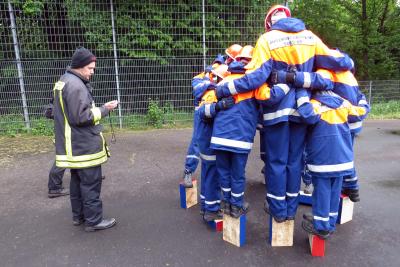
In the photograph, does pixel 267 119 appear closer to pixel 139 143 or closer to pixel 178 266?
pixel 178 266

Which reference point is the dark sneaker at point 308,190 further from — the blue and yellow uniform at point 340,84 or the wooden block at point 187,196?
the wooden block at point 187,196

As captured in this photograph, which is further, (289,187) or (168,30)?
(168,30)

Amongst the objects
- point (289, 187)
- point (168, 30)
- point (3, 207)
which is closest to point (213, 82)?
point (289, 187)

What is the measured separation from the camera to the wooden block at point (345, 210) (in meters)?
3.85

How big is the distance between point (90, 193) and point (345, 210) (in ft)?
8.99

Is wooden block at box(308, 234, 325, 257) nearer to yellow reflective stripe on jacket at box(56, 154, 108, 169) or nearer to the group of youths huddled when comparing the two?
the group of youths huddled

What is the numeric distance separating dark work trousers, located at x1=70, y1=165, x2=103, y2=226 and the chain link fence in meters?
4.99

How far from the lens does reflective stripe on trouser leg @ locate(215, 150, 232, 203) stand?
3458 mm

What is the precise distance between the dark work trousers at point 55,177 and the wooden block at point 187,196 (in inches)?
65.9

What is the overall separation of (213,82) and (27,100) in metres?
6.13

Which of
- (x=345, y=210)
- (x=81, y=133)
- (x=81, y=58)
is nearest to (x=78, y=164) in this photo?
(x=81, y=133)

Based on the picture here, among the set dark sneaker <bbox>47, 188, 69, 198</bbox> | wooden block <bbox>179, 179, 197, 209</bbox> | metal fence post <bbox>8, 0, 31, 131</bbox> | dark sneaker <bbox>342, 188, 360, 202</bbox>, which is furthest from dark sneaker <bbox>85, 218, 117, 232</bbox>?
metal fence post <bbox>8, 0, 31, 131</bbox>

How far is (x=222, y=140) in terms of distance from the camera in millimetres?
3303

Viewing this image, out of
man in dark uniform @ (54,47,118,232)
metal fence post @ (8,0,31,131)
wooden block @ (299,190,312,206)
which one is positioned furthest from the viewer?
metal fence post @ (8,0,31,131)
